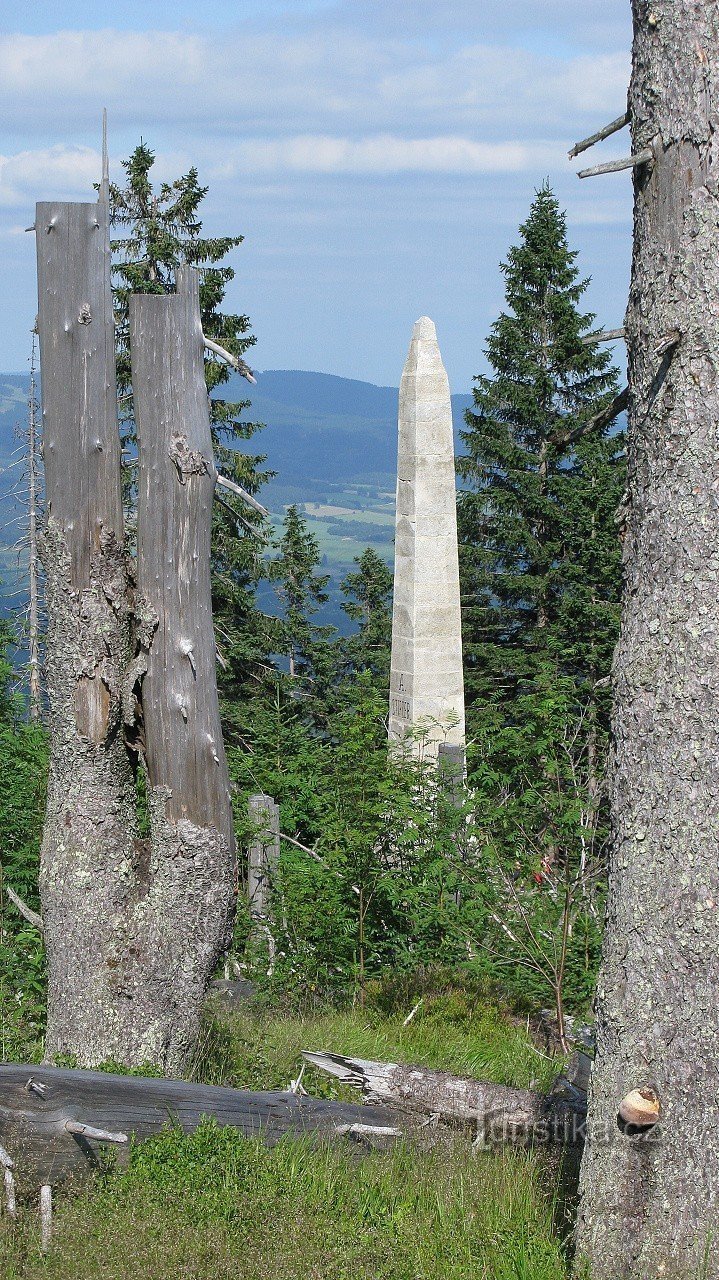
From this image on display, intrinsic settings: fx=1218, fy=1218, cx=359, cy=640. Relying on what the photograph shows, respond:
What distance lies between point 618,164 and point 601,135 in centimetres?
36

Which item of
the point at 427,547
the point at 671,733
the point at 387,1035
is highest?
the point at 427,547

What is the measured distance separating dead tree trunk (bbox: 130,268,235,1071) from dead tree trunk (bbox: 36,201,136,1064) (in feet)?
0.45

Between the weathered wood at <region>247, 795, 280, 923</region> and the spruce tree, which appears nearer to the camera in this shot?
the weathered wood at <region>247, 795, 280, 923</region>

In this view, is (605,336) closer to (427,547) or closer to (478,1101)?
(478,1101)

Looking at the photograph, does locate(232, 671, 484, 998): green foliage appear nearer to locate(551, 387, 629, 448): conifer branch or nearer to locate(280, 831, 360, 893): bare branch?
locate(280, 831, 360, 893): bare branch

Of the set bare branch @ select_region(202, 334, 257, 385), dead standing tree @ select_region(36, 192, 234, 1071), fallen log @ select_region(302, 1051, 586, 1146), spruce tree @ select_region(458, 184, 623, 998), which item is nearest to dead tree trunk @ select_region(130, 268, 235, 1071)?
dead standing tree @ select_region(36, 192, 234, 1071)

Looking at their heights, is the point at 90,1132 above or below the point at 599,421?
below

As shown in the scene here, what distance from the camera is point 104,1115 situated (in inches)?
174

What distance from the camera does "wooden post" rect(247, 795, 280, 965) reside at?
7102mm

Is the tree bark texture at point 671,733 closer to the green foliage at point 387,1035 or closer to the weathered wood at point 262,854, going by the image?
the green foliage at point 387,1035

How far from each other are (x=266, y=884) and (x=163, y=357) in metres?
3.30

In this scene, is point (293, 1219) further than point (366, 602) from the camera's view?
No

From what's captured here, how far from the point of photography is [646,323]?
13.5 ft

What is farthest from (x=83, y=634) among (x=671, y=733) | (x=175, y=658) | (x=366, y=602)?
(x=366, y=602)
